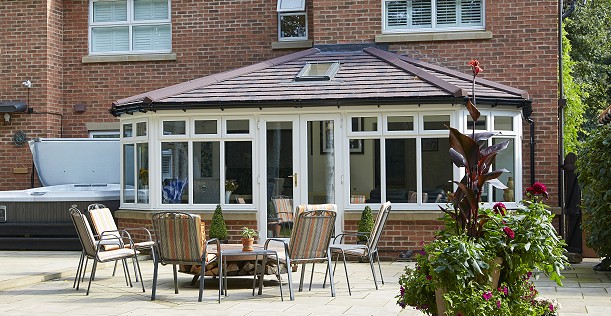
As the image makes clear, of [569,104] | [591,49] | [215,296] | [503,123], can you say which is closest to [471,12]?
[503,123]

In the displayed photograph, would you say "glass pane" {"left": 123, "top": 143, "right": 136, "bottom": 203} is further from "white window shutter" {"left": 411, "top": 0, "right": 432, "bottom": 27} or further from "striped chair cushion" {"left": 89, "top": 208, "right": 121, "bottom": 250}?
"white window shutter" {"left": 411, "top": 0, "right": 432, "bottom": 27}

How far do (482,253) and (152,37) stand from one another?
38.1ft

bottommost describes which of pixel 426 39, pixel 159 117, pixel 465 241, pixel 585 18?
pixel 465 241

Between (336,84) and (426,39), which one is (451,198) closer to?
(336,84)

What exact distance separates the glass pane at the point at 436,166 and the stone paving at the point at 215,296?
4.91 ft

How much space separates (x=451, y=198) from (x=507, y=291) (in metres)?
0.79

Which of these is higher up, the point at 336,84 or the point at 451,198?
the point at 336,84

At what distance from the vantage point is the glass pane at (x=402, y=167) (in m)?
13.7

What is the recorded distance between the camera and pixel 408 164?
13680 mm

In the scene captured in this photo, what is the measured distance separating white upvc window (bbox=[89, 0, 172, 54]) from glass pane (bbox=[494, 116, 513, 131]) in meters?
6.35

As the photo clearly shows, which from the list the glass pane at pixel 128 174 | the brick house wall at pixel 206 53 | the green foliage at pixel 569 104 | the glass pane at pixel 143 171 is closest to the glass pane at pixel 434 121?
the brick house wall at pixel 206 53

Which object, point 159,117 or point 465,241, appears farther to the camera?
point 159,117

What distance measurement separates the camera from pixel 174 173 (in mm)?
14227

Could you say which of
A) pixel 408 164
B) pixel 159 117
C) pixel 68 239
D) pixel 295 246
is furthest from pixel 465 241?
pixel 68 239
